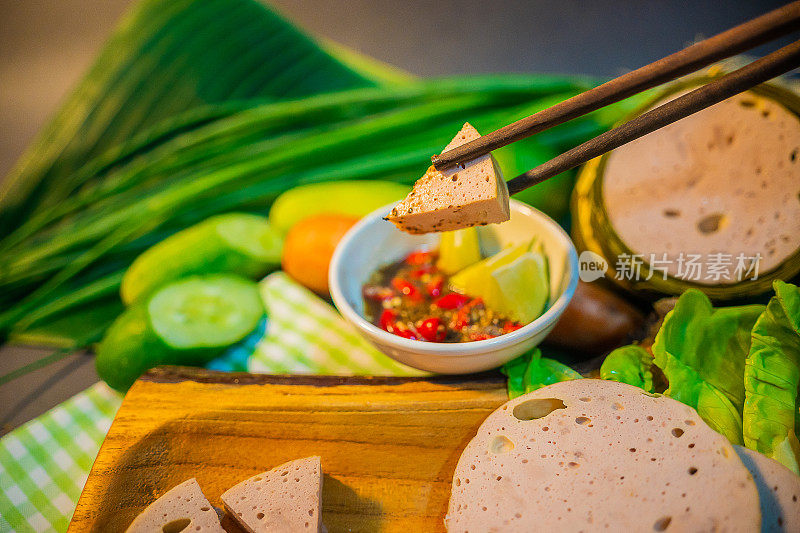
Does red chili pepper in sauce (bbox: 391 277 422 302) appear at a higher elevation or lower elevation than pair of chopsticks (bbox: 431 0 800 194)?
lower

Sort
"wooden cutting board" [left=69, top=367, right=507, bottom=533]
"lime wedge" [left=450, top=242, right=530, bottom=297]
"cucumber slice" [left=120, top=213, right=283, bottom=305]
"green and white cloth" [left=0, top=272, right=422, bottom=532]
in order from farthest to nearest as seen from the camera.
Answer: "cucumber slice" [left=120, top=213, right=283, bottom=305]
"lime wedge" [left=450, top=242, right=530, bottom=297]
"green and white cloth" [left=0, top=272, right=422, bottom=532]
"wooden cutting board" [left=69, top=367, right=507, bottom=533]

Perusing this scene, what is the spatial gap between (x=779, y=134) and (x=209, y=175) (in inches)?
87.9

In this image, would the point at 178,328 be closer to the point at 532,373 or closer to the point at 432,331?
the point at 432,331

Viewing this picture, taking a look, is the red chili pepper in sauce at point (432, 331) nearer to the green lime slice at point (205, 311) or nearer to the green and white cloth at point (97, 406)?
the green and white cloth at point (97, 406)

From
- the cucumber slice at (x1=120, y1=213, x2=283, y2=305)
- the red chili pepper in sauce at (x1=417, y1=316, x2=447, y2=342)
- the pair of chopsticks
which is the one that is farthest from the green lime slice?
the pair of chopsticks

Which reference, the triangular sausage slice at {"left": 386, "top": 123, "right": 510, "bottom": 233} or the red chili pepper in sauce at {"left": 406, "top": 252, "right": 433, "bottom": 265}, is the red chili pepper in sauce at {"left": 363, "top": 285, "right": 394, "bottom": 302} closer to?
the red chili pepper in sauce at {"left": 406, "top": 252, "right": 433, "bottom": 265}

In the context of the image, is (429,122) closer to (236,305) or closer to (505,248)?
(505,248)

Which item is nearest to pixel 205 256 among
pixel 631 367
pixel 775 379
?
pixel 631 367

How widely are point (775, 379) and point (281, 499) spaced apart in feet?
4.16

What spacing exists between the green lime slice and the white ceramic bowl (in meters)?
0.47

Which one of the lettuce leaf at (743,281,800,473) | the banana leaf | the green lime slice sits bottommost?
the lettuce leaf at (743,281,800,473)

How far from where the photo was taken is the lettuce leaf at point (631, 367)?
1514 mm

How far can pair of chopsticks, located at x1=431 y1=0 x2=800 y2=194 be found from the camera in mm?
881

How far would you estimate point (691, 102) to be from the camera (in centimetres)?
100
